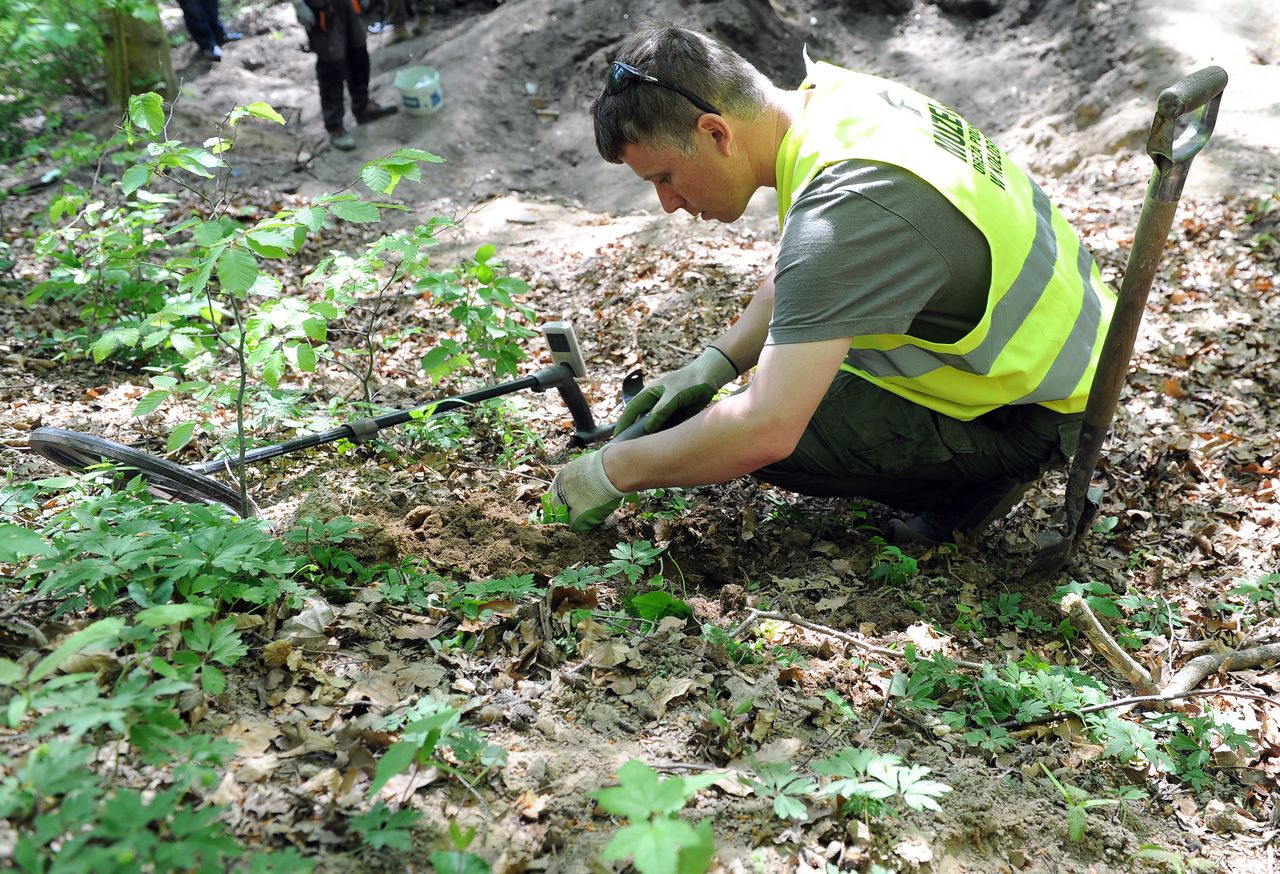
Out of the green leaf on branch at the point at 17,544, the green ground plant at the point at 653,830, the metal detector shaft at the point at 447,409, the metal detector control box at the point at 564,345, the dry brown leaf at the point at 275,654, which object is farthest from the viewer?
the metal detector control box at the point at 564,345

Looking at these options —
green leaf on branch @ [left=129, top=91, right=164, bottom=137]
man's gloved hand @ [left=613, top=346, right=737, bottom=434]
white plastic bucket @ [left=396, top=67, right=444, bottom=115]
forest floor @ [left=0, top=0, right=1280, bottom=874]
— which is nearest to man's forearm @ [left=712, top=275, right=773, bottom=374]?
man's gloved hand @ [left=613, top=346, right=737, bottom=434]

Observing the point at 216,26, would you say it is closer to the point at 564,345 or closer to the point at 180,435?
the point at 564,345

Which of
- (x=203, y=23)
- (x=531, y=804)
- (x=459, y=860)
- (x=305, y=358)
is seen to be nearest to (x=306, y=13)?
(x=203, y=23)

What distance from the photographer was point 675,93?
2.33 m

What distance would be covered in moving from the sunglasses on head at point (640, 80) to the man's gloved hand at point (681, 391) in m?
0.88

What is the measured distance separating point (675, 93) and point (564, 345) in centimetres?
116

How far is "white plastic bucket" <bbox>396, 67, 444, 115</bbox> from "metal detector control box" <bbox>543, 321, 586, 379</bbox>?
5808 mm

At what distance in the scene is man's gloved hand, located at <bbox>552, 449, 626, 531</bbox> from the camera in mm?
2549

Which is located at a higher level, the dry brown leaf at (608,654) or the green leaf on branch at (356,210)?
the green leaf on branch at (356,210)

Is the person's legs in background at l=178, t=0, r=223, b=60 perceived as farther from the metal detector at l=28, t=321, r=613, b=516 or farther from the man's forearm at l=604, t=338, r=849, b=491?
the man's forearm at l=604, t=338, r=849, b=491

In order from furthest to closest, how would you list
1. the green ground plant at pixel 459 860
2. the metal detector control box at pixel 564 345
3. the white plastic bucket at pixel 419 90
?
the white plastic bucket at pixel 419 90 < the metal detector control box at pixel 564 345 < the green ground plant at pixel 459 860

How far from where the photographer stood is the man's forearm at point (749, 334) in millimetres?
3109

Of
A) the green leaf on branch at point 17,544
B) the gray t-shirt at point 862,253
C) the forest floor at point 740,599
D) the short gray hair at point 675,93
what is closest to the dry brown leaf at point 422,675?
the forest floor at point 740,599

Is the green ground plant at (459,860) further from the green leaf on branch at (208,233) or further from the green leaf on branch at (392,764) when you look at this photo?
the green leaf on branch at (208,233)
